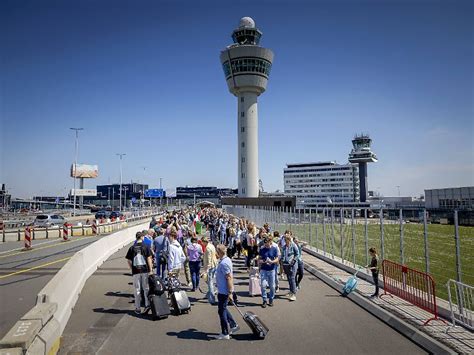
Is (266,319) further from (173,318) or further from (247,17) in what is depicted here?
(247,17)

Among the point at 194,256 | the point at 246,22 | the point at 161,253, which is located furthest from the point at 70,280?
the point at 246,22

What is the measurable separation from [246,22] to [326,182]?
82.1m

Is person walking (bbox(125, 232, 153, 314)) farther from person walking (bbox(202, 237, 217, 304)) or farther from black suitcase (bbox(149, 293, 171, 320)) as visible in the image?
person walking (bbox(202, 237, 217, 304))

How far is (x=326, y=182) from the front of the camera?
148 metres

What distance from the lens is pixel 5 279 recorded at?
1306 cm

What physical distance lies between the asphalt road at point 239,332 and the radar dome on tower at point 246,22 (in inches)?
3391

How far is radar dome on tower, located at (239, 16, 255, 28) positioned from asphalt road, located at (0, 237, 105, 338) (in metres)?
76.7

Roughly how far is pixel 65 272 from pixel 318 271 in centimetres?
954

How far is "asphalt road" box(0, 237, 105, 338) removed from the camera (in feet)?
29.9

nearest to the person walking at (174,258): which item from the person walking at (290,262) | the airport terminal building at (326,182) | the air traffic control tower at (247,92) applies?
the person walking at (290,262)

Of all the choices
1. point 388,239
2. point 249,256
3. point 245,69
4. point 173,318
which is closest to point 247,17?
point 245,69

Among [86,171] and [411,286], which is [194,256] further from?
[86,171]

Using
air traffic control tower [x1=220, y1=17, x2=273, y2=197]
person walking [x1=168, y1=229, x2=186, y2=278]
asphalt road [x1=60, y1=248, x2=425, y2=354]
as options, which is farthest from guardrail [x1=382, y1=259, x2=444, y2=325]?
air traffic control tower [x1=220, y1=17, x2=273, y2=197]

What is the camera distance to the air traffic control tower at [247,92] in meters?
79.8
